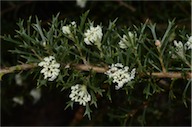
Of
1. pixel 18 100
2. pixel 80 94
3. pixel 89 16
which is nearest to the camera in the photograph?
pixel 80 94

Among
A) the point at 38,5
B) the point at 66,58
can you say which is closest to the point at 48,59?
the point at 66,58

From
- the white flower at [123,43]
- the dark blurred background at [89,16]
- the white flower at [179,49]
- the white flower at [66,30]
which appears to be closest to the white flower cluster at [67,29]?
the white flower at [66,30]

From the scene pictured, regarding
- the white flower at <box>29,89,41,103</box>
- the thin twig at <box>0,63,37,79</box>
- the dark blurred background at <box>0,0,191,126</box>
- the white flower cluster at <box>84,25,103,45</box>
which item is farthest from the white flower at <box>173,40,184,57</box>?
the white flower at <box>29,89,41,103</box>

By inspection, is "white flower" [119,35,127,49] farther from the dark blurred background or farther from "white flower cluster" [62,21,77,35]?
the dark blurred background

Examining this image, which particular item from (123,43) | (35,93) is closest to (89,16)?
(35,93)

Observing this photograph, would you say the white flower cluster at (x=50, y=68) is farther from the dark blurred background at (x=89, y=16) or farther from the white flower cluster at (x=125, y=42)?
Answer: the dark blurred background at (x=89, y=16)

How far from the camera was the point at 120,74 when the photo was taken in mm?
850

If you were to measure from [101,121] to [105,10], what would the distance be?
0.43 m

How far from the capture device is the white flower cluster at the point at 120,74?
0.85m

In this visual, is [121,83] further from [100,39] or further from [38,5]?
[38,5]

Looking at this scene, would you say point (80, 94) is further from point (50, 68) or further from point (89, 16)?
point (89, 16)

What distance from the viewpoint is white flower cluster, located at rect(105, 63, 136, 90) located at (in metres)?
0.85

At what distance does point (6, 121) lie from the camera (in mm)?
1940

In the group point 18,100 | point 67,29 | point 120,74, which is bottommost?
point 18,100
